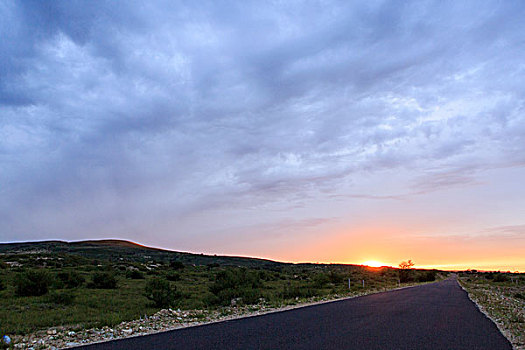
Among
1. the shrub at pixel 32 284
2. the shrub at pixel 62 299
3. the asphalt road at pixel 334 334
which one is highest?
the shrub at pixel 32 284

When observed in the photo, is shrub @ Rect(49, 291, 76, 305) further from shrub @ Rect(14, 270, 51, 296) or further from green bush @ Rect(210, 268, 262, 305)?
green bush @ Rect(210, 268, 262, 305)

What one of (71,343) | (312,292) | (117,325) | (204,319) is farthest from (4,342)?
(312,292)

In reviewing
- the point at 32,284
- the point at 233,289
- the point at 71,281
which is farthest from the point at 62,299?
the point at 233,289

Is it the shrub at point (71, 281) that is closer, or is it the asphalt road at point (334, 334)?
the asphalt road at point (334, 334)

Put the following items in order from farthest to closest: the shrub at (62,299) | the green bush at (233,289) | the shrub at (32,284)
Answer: the green bush at (233,289)
the shrub at (32,284)
the shrub at (62,299)

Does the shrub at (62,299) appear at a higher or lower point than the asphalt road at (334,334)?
higher

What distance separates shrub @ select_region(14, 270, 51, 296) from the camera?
23.8m

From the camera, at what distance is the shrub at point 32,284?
937 inches

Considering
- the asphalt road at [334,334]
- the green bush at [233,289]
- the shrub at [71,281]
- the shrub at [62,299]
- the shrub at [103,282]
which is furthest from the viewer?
→ the shrub at [103,282]

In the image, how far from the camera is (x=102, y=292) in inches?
1041

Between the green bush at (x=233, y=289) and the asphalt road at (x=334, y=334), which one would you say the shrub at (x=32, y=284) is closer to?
the green bush at (x=233, y=289)

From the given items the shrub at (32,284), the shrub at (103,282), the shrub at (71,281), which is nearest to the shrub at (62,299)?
the shrub at (32,284)

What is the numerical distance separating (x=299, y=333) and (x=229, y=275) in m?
17.8

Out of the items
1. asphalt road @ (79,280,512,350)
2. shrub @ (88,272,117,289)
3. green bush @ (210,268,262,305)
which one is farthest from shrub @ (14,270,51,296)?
asphalt road @ (79,280,512,350)
